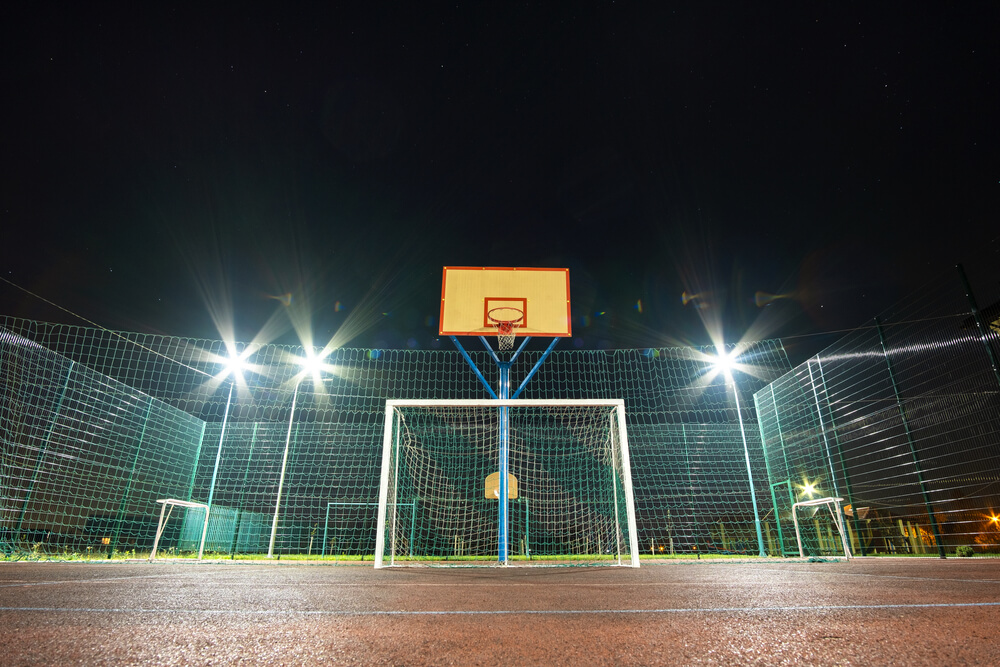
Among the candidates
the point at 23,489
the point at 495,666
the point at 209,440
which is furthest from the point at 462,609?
the point at 209,440

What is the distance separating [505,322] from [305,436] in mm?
4494

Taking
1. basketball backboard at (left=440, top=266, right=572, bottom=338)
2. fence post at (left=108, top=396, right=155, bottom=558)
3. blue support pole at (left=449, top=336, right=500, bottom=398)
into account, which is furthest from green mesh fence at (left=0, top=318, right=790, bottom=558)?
basketball backboard at (left=440, top=266, right=572, bottom=338)

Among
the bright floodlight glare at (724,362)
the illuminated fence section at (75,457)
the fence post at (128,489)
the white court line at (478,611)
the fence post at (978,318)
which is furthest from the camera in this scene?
the bright floodlight glare at (724,362)

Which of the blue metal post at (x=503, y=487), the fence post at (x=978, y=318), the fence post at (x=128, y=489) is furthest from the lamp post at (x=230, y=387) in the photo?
the fence post at (x=978, y=318)

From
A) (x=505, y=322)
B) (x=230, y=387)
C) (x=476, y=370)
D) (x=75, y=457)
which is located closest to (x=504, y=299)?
(x=505, y=322)

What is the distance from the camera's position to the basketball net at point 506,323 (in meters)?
7.93

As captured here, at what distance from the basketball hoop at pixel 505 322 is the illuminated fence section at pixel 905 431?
15.0ft

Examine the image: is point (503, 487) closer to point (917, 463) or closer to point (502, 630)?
point (917, 463)

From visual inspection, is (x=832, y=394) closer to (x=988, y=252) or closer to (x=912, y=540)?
(x=912, y=540)

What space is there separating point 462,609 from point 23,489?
24.8 ft

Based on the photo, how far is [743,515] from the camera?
26.4 feet

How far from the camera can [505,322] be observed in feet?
26.4

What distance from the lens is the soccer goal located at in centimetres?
696

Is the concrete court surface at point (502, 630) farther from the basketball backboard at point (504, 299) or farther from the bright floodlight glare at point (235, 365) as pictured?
the bright floodlight glare at point (235, 365)
